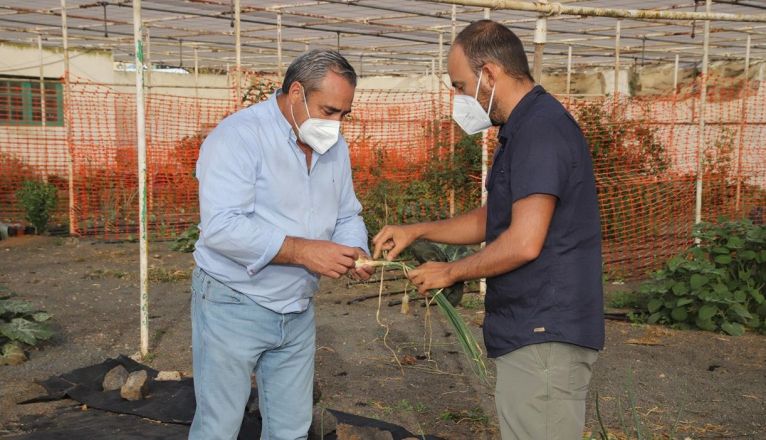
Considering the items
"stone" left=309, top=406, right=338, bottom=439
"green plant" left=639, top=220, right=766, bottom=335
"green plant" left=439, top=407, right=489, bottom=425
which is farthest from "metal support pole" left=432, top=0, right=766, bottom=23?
"stone" left=309, top=406, right=338, bottom=439

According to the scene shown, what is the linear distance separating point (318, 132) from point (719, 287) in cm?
536

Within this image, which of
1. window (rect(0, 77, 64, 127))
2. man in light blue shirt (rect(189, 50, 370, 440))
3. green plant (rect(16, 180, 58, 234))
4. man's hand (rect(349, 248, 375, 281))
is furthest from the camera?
window (rect(0, 77, 64, 127))

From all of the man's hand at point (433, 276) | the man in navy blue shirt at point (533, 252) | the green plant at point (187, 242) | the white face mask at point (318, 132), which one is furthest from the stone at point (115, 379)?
the green plant at point (187, 242)

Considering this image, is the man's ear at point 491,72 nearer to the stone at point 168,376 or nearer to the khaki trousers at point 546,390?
the khaki trousers at point 546,390

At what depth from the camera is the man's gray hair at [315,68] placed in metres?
3.22

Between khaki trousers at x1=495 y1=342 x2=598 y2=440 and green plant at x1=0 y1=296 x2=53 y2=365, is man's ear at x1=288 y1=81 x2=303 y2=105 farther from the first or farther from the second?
green plant at x1=0 y1=296 x2=53 y2=365

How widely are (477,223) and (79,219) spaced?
471 inches

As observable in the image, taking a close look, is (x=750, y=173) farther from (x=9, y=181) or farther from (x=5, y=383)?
(x=9, y=181)

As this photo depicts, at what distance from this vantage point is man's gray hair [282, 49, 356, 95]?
322 centimetres

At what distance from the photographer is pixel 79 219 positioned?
46.4 feet

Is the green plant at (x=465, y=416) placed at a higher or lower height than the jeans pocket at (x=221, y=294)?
lower

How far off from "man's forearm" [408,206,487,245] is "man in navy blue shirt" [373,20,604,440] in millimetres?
504

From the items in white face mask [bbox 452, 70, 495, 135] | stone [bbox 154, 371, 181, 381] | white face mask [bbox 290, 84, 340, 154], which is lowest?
stone [bbox 154, 371, 181, 381]

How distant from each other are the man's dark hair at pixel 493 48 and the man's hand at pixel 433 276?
0.70 meters
